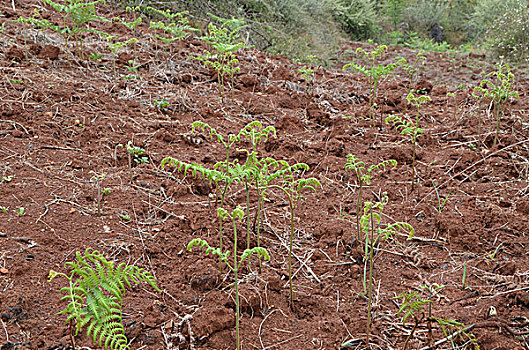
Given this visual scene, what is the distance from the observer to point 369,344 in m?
2.26

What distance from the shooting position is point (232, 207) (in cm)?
331

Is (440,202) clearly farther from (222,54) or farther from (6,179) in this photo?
(6,179)

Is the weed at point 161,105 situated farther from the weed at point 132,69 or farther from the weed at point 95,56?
the weed at point 95,56

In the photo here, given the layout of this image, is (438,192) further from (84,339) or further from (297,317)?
(84,339)

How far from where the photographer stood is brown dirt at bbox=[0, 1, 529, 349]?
231 centimetres

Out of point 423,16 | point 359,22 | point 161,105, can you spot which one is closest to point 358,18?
point 359,22

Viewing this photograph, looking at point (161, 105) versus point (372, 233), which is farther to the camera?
point (161, 105)

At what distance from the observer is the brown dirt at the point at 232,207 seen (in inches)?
91.1

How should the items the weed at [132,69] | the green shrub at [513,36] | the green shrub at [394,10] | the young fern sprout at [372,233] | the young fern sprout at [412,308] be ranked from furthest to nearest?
the green shrub at [394,10], the green shrub at [513,36], the weed at [132,69], the young fern sprout at [372,233], the young fern sprout at [412,308]

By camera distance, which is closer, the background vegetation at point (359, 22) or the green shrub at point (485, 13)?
the background vegetation at point (359, 22)

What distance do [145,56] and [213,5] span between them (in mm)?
3188

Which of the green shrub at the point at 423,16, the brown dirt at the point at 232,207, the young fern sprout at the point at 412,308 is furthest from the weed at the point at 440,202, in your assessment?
the green shrub at the point at 423,16

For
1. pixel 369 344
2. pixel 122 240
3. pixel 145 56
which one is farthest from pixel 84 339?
pixel 145 56

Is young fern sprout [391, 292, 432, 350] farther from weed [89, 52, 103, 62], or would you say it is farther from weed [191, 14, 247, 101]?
weed [89, 52, 103, 62]
